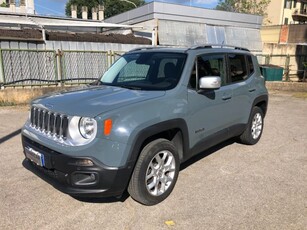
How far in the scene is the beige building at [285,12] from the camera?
52531mm

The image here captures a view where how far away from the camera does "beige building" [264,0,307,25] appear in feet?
172

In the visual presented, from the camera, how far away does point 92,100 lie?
3.13 meters

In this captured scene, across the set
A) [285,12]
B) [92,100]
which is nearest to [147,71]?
[92,100]

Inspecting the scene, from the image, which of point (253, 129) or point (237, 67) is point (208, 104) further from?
point (253, 129)

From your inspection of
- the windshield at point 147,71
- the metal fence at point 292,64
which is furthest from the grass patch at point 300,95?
the windshield at point 147,71

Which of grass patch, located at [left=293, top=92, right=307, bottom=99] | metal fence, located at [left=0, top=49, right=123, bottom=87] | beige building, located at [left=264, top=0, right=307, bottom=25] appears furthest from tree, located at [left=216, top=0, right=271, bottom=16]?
metal fence, located at [left=0, top=49, right=123, bottom=87]

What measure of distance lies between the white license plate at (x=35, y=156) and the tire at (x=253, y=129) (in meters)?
3.50

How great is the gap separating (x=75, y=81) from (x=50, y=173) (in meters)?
10.1

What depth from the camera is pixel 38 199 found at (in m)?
3.40

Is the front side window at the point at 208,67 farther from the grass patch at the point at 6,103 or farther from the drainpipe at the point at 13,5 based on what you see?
the drainpipe at the point at 13,5

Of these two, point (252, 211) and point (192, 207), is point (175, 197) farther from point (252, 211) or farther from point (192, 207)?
point (252, 211)

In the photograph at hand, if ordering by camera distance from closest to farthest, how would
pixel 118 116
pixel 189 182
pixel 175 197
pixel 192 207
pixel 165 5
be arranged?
pixel 118 116 < pixel 192 207 < pixel 175 197 < pixel 189 182 < pixel 165 5

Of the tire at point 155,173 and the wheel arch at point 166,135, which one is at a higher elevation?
the wheel arch at point 166,135

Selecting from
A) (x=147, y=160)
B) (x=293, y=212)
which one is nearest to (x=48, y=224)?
(x=147, y=160)
